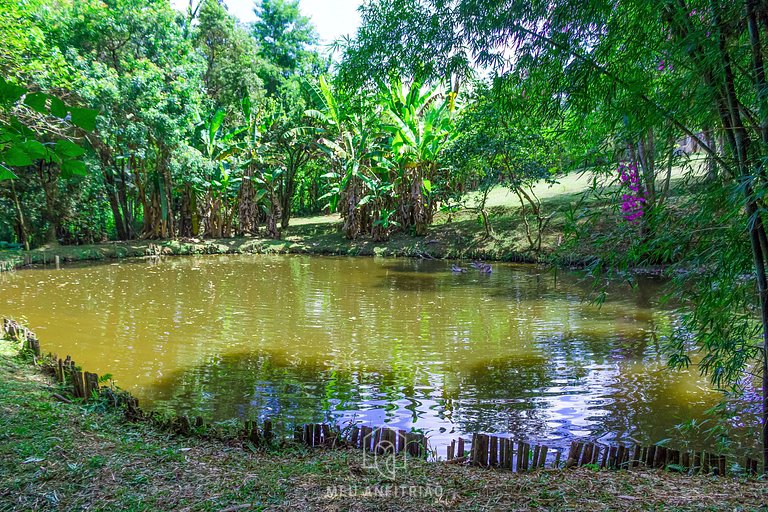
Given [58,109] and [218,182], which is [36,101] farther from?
[218,182]

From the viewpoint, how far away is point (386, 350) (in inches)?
301

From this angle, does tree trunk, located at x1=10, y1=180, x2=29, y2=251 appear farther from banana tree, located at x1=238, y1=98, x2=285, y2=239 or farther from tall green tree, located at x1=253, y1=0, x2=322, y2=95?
tall green tree, located at x1=253, y1=0, x2=322, y2=95

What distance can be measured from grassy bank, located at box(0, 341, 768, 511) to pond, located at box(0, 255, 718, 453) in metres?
1.39

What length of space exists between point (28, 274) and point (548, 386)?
47.6ft

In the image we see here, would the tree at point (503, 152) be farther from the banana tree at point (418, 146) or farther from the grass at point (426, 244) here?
the banana tree at point (418, 146)

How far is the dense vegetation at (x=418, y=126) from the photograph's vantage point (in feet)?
11.2

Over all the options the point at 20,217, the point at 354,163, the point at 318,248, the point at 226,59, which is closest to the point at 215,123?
the point at 226,59

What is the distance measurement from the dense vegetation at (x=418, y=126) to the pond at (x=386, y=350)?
3.24ft

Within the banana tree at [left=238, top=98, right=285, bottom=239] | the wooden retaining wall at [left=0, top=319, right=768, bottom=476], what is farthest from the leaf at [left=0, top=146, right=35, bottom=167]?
the banana tree at [left=238, top=98, right=285, bottom=239]

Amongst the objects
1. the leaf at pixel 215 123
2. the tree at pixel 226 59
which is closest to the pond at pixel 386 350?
the leaf at pixel 215 123

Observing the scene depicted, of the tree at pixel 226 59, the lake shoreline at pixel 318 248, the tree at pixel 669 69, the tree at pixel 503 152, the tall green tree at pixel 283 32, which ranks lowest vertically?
the lake shoreline at pixel 318 248

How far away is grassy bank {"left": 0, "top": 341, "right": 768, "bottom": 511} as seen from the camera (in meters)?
2.81

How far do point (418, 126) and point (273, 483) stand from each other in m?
17.8

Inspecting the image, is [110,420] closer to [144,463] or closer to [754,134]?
[144,463]
